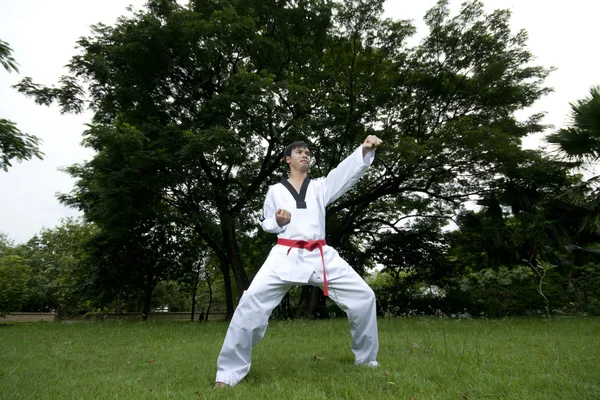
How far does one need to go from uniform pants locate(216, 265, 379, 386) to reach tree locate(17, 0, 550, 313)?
7.23 meters

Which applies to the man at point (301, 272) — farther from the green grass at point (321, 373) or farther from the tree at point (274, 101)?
the tree at point (274, 101)

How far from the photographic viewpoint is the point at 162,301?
36406mm

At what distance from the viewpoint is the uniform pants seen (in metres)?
3.34

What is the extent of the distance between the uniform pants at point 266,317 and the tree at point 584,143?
6.21m

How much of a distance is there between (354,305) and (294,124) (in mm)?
9047

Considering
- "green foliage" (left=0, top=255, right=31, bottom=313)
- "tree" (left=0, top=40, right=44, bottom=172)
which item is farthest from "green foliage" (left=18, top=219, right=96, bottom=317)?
→ "tree" (left=0, top=40, right=44, bottom=172)

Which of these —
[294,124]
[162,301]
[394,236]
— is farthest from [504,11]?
[162,301]

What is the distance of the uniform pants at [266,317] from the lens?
3.34m

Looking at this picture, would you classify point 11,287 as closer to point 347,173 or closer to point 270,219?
point 270,219

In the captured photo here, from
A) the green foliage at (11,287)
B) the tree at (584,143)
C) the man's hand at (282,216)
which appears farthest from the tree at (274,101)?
the man's hand at (282,216)

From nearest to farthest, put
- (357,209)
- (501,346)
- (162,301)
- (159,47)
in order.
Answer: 1. (501,346)
2. (159,47)
3. (357,209)
4. (162,301)

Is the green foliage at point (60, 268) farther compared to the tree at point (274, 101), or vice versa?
the green foliage at point (60, 268)

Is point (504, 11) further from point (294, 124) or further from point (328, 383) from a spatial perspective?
point (328, 383)

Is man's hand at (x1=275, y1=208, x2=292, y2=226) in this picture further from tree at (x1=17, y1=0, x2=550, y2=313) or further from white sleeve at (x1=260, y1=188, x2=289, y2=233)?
tree at (x1=17, y1=0, x2=550, y2=313)
